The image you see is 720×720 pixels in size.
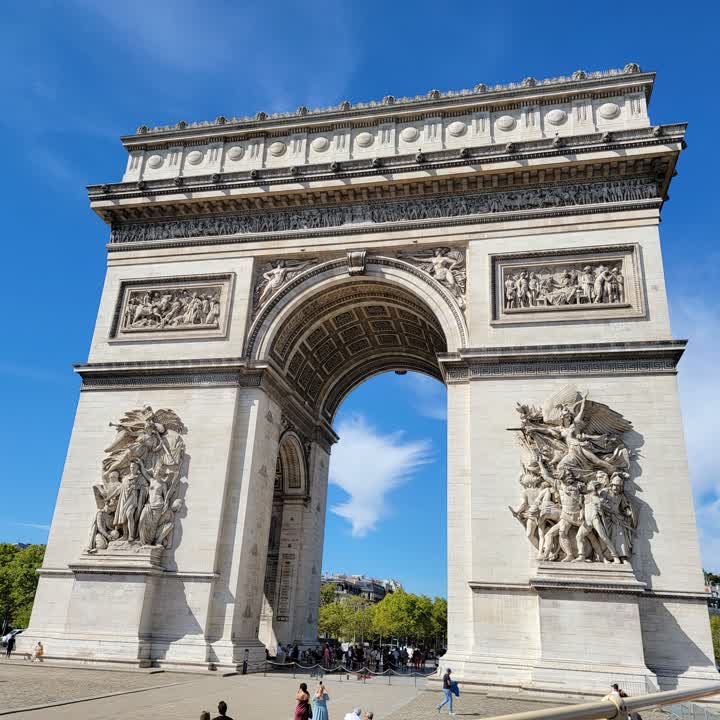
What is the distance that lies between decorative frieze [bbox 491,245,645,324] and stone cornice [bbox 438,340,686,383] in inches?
43.4

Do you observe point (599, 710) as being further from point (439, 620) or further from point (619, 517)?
point (439, 620)

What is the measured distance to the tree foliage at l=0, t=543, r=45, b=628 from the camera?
173 ft

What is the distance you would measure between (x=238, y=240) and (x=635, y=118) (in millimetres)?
13287

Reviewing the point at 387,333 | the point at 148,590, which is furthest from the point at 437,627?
the point at 148,590

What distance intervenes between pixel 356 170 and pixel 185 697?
1575cm

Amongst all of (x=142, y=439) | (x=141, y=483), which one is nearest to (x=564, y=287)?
(x=142, y=439)

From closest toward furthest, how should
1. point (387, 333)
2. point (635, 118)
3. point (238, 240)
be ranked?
point (635, 118)
point (238, 240)
point (387, 333)

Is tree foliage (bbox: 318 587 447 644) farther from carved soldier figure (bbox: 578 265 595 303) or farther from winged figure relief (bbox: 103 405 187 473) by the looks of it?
carved soldier figure (bbox: 578 265 595 303)

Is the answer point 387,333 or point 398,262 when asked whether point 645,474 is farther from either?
point 387,333

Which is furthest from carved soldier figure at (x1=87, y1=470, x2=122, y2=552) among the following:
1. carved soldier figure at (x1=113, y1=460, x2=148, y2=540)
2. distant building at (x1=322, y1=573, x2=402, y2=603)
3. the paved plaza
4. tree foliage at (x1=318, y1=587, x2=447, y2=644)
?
distant building at (x1=322, y1=573, x2=402, y2=603)

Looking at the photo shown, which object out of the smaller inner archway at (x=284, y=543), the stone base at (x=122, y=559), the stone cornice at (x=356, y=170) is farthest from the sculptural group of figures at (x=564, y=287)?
the stone base at (x=122, y=559)

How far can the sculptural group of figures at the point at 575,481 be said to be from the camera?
634 inches

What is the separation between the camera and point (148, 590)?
18172 mm

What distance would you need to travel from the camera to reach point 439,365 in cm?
2128
